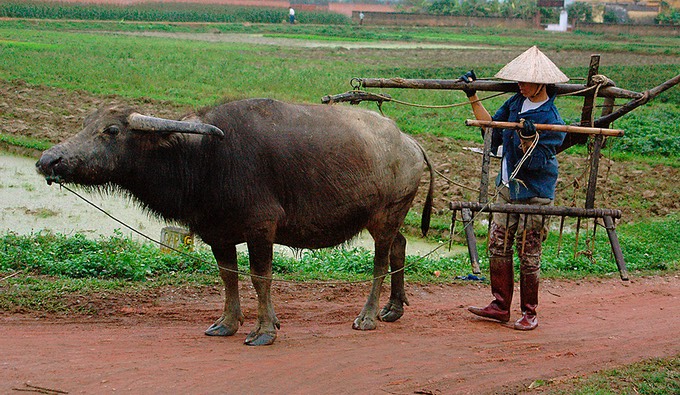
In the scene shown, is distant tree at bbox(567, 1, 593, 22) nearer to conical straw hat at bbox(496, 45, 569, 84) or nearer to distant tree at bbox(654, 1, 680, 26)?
distant tree at bbox(654, 1, 680, 26)

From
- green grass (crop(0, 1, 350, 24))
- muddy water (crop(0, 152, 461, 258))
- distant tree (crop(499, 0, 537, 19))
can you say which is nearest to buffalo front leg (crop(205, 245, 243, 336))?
muddy water (crop(0, 152, 461, 258))

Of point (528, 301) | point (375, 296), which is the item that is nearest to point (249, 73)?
point (375, 296)

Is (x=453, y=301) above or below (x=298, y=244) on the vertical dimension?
below

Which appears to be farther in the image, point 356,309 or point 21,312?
point 356,309

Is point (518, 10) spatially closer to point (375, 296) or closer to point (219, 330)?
→ point (375, 296)

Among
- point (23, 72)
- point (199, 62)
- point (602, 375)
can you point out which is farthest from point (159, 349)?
point (199, 62)

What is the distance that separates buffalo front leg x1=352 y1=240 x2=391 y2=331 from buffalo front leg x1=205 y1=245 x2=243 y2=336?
96 centimetres

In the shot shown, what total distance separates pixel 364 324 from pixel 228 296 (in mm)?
1092

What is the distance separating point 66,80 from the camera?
1925 cm

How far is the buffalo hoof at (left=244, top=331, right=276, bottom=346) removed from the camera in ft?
18.7

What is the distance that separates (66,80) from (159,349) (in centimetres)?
1535

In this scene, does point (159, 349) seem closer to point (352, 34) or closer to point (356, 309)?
point (356, 309)

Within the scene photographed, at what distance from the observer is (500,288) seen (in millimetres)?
6434

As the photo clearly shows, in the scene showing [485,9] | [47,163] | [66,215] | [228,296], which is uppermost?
[47,163]
